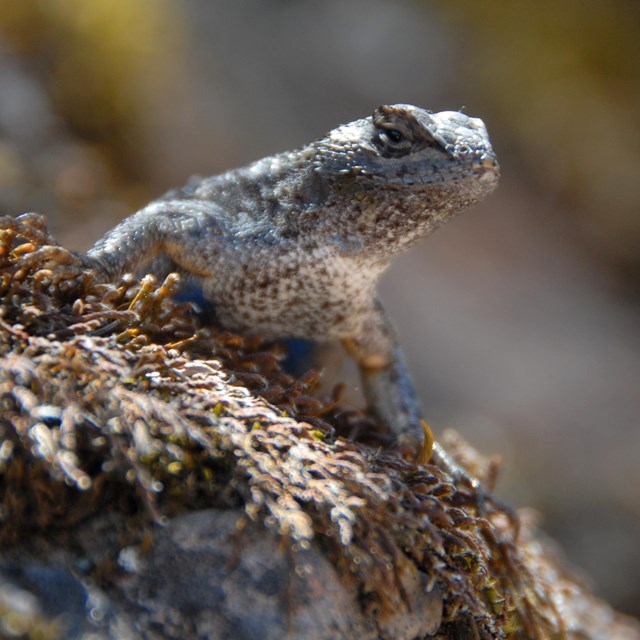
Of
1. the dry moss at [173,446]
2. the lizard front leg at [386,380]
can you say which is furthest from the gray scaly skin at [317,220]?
the dry moss at [173,446]

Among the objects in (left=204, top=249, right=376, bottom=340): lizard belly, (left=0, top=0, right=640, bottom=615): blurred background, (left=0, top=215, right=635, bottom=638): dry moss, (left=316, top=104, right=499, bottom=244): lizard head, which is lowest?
(left=0, top=215, right=635, bottom=638): dry moss

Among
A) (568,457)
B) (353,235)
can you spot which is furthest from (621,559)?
(353,235)

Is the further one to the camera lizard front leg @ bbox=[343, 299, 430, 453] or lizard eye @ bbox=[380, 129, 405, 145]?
lizard front leg @ bbox=[343, 299, 430, 453]

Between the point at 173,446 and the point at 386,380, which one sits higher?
the point at 386,380

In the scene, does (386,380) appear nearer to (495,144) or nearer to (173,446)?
(173,446)

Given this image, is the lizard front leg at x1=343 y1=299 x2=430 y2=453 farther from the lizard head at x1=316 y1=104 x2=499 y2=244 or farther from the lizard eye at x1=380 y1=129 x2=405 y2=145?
the lizard eye at x1=380 y1=129 x2=405 y2=145

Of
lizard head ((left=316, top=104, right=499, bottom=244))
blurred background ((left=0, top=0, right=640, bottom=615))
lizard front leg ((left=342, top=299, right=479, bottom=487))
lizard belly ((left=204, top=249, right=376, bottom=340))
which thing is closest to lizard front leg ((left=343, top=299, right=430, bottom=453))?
lizard front leg ((left=342, top=299, right=479, bottom=487))

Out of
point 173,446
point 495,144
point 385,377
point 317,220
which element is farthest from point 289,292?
point 495,144
